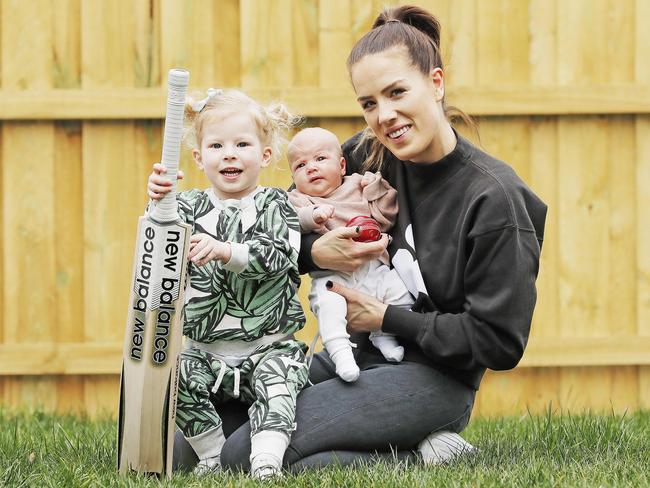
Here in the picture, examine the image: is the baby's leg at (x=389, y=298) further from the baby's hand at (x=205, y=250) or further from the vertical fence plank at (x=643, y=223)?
the vertical fence plank at (x=643, y=223)

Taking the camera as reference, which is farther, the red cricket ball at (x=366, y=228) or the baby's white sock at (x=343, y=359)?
the red cricket ball at (x=366, y=228)

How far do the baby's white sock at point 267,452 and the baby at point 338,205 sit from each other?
399 mm

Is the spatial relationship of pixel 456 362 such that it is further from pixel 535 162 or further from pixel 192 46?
pixel 192 46

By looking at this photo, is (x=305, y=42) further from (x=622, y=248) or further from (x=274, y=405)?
(x=274, y=405)

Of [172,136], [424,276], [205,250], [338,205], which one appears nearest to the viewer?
[172,136]

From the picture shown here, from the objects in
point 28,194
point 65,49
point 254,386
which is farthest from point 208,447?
point 65,49

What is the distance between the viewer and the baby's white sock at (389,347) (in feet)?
11.4

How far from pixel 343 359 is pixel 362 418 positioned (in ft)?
0.58

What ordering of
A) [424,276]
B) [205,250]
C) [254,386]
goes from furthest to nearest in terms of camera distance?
[424,276] < [254,386] < [205,250]

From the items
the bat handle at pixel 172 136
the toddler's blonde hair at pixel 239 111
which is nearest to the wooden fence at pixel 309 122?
the toddler's blonde hair at pixel 239 111

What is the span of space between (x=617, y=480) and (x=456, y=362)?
23.3 inches

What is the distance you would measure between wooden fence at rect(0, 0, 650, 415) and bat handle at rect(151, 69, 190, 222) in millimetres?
2048

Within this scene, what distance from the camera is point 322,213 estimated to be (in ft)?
11.5

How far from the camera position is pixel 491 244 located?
3.26 meters
